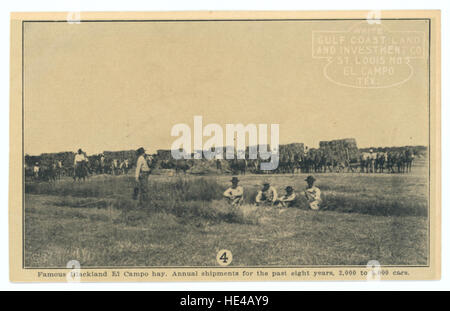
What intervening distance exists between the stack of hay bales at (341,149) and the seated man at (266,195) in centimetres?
88

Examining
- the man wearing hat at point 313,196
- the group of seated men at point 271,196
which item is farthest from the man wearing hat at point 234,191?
the man wearing hat at point 313,196

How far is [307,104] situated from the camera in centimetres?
633

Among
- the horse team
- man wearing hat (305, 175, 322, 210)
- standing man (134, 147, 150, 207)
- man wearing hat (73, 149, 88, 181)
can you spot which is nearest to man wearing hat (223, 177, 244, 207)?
the horse team

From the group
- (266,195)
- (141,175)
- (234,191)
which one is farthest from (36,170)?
(266,195)

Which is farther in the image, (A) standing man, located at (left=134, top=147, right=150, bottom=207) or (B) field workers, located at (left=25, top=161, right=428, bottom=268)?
(A) standing man, located at (left=134, top=147, right=150, bottom=207)

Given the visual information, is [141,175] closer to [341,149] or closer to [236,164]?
[236,164]

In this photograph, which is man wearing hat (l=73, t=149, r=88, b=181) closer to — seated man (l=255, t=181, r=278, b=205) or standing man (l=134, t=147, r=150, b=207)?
standing man (l=134, t=147, r=150, b=207)

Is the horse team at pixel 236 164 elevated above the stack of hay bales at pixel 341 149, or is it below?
below

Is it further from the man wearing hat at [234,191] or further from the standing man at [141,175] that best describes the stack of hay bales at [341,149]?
the standing man at [141,175]

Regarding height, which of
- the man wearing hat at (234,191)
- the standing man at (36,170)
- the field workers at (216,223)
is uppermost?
the standing man at (36,170)

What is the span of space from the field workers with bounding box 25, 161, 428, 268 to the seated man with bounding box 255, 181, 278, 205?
0.07 m

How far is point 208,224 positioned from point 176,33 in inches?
104

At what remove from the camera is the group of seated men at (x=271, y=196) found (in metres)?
Result: 6.33

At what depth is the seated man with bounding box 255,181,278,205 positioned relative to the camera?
6.34 metres
